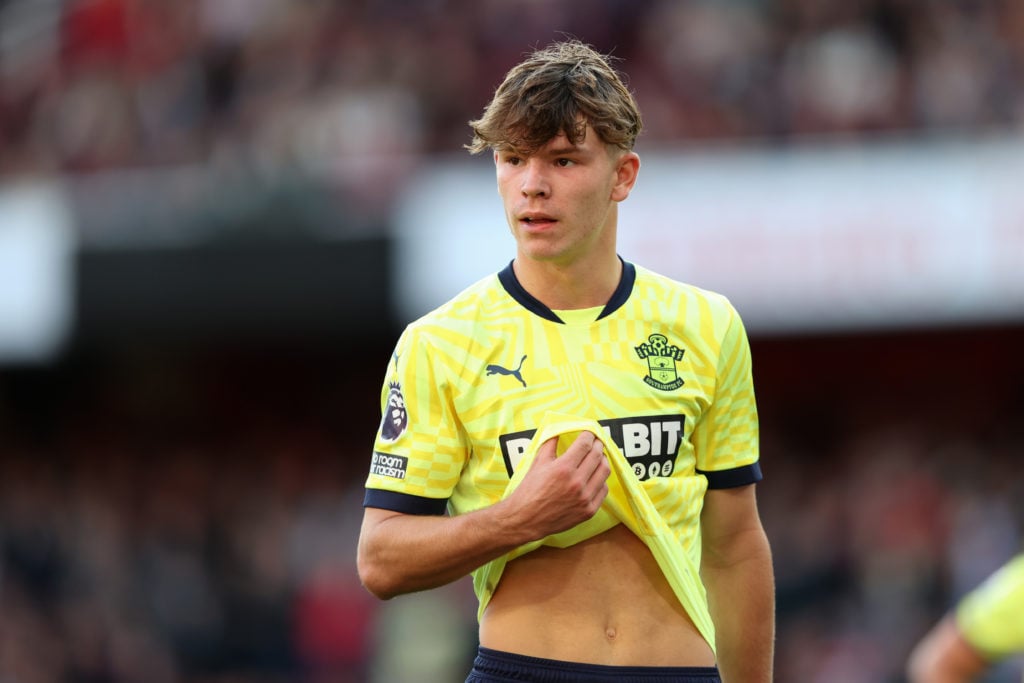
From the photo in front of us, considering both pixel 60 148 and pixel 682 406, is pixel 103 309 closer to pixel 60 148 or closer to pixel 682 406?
pixel 60 148

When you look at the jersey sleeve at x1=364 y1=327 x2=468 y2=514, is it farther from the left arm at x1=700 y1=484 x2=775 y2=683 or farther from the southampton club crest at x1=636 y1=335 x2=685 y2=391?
the left arm at x1=700 y1=484 x2=775 y2=683

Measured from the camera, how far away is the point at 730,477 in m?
4.62

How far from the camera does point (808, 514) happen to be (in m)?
13.9

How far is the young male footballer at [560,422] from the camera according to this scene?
4277mm

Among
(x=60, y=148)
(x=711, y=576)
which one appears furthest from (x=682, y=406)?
(x=60, y=148)

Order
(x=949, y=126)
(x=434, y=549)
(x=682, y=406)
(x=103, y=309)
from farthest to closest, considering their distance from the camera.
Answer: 1. (x=103, y=309)
2. (x=949, y=126)
3. (x=682, y=406)
4. (x=434, y=549)

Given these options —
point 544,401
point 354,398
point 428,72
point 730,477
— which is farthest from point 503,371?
point 354,398

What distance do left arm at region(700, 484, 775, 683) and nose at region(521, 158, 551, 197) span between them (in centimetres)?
100

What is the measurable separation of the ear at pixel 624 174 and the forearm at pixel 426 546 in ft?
3.05

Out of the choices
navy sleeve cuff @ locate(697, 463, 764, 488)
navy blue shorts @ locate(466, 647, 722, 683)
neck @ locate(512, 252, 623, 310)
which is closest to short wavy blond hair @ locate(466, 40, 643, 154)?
neck @ locate(512, 252, 623, 310)

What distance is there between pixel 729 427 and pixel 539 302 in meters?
0.62

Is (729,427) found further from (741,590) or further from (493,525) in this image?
(493,525)

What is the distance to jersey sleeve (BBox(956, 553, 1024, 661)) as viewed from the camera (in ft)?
18.1

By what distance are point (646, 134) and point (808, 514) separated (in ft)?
10.9
